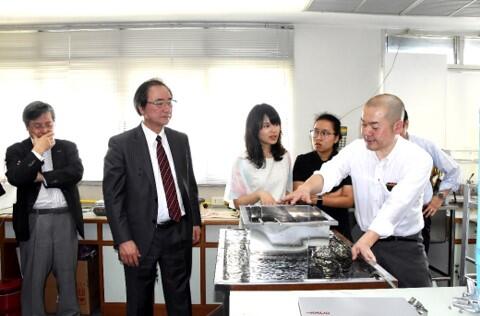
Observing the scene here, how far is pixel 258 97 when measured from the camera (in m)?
3.77

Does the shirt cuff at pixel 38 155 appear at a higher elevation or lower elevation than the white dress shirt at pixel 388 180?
higher

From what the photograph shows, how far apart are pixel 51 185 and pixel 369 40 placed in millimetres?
2970

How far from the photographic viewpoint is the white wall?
3.81 metres

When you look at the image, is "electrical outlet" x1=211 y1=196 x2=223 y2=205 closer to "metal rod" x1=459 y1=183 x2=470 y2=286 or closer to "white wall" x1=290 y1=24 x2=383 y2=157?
"white wall" x1=290 y1=24 x2=383 y2=157

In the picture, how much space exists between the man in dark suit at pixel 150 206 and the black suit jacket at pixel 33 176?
2.18ft

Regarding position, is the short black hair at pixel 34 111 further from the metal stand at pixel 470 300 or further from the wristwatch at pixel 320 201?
the metal stand at pixel 470 300

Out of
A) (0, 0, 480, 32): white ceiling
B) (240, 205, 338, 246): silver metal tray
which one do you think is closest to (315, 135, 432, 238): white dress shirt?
(240, 205, 338, 246): silver metal tray

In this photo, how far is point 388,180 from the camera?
1906 mm

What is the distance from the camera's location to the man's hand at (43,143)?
2.64 metres

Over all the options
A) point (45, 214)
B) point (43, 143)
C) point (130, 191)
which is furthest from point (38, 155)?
point (130, 191)

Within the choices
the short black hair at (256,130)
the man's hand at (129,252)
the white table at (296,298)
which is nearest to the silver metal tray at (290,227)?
the white table at (296,298)

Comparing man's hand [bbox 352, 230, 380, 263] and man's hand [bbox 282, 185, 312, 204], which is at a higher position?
man's hand [bbox 282, 185, 312, 204]

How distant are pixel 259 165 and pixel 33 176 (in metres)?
1.43

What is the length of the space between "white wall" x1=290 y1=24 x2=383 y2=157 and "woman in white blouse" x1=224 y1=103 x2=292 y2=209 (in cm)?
152
